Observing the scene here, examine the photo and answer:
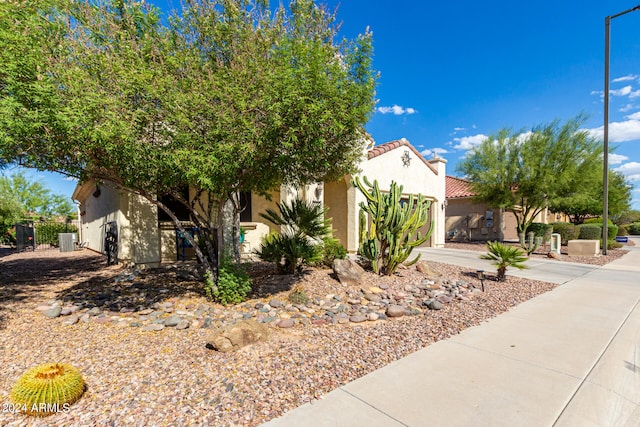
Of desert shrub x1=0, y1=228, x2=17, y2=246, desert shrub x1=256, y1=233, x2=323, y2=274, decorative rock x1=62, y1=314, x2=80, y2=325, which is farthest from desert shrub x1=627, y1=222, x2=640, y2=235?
desert shrub x1=0, y1=228, x2=17, y2=246

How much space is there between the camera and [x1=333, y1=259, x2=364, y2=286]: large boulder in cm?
721

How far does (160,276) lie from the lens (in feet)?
26.5

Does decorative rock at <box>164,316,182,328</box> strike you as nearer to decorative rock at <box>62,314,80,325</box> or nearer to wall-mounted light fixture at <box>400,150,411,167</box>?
decorative rock at <box>62,314,80,325</box>

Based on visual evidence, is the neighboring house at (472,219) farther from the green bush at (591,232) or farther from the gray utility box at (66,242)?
the gray utility box at (66,242)

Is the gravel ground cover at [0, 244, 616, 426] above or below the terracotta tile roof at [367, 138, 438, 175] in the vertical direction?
below

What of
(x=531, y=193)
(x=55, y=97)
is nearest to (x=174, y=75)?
(x=55, y=97)

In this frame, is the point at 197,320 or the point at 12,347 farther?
the point at 197,320

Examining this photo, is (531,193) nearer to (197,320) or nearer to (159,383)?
(197,320)

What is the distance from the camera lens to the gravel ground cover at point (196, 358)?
9.37 ft

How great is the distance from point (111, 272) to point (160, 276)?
1.96 m

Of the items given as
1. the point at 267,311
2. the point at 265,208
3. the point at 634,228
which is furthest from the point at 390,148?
the point at 634,228

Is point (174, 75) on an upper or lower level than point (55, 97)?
upper

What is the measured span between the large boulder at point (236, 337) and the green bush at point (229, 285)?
1.41 meters

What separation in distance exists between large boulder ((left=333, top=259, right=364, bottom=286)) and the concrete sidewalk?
9.04 ft
